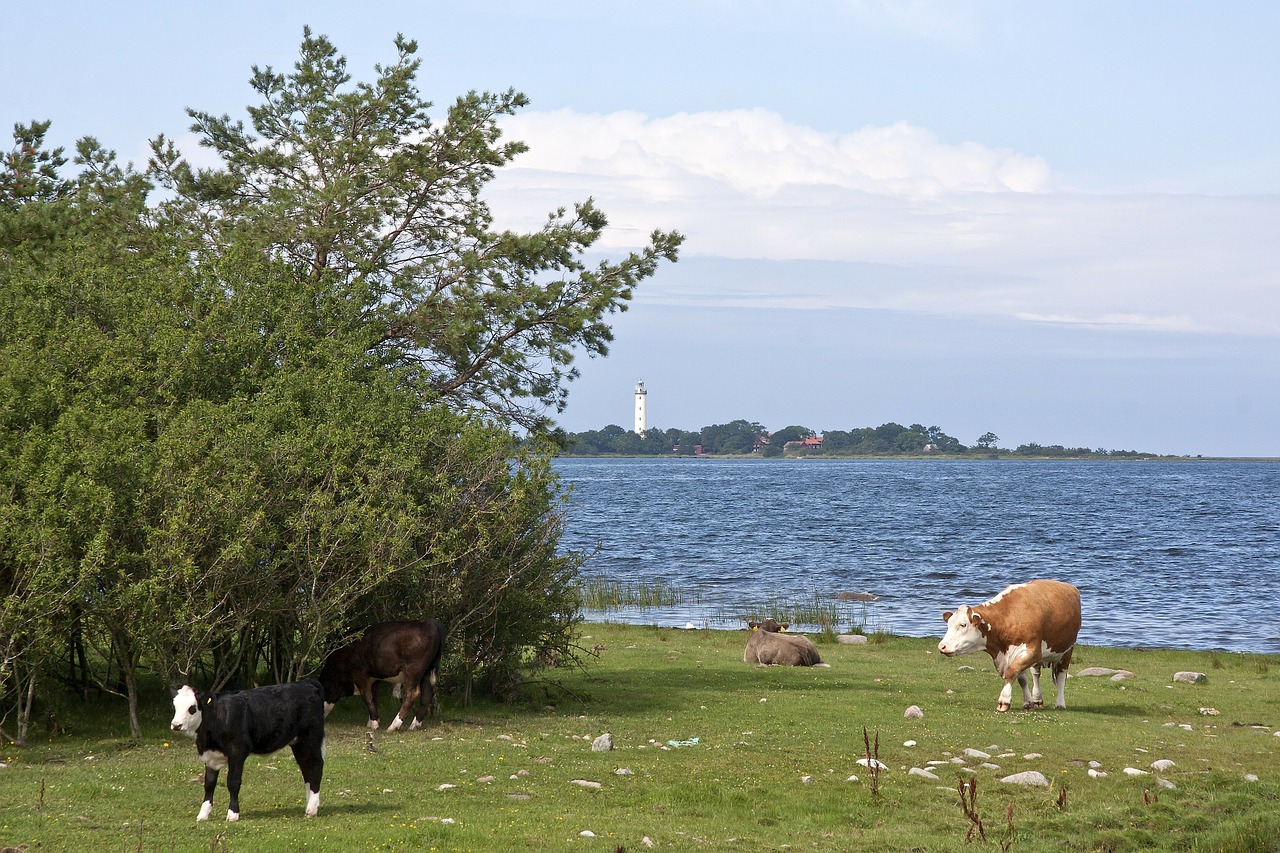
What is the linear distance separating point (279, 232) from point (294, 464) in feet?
28.7

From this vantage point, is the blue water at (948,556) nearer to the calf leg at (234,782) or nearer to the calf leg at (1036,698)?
the calf leg at (1036,698)

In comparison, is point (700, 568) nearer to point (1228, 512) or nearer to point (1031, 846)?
point (1031, 846)

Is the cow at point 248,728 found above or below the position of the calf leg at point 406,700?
above

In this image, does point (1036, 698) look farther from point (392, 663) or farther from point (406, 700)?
point (392, 663)

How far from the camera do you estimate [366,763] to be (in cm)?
1594

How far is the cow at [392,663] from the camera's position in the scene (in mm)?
18609

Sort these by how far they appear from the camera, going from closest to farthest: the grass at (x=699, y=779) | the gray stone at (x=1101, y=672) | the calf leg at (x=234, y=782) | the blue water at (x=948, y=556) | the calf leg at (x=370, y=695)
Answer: the grass at (x=699, y=779), the calf leg at (x=234, y=782), the calf leg at (x=370, y=695), the gray stone at (x=1101, y=672), the blue water at (x=948, y=556)

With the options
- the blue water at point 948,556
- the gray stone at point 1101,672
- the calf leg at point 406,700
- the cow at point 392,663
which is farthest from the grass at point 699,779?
the blue water at point 948,556

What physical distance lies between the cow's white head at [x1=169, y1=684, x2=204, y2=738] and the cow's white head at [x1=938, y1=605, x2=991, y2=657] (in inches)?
544

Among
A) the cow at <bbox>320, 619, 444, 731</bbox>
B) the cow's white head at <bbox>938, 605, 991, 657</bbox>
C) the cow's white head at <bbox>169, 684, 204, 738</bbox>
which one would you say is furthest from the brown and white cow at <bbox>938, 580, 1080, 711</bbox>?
the cow's white head at <bbox>169, 684, 204, 738</bbox>

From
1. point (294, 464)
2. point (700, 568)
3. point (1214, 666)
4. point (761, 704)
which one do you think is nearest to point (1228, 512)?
point (700, 568)

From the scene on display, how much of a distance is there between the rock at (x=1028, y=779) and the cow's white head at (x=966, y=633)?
6.16m

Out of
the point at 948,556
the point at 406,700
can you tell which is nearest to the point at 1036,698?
the point at 406,700

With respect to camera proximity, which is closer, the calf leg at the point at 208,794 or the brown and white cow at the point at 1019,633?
the calf leg at the point at 208,794
